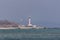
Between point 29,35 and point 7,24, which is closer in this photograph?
point 29,35

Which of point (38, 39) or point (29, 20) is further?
point (29, 20)

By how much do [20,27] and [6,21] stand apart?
5.19 m

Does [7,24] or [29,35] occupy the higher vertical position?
[29,35]

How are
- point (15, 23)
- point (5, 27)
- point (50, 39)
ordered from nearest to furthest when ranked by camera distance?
point (50, 39), point (5, 27), point (15, 23)

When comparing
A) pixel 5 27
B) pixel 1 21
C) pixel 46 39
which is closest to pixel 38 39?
pixel 46 39

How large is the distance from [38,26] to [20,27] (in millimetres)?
10741

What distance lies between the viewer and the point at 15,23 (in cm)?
11125

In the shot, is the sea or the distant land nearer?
the sea

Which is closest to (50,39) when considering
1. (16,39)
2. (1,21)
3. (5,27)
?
(16,39)

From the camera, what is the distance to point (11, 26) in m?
106

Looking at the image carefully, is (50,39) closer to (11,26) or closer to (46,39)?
(46,39)

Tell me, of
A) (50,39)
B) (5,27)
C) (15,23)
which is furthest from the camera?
(15,23)

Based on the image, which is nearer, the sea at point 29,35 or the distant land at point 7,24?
the sea at point 29,35

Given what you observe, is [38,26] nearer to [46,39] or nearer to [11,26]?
[11,26]
